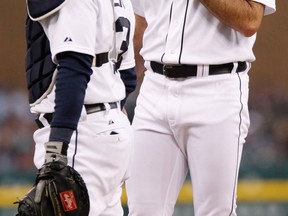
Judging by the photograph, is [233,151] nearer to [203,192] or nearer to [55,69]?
[203,192]

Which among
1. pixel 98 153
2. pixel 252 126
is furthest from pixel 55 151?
pixel 252 126

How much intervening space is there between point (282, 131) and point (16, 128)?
3372 millimetres

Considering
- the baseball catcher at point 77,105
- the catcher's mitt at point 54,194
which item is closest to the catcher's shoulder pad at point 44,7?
the baseball catcher at point 77,105

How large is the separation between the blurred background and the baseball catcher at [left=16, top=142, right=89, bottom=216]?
4.58 meters

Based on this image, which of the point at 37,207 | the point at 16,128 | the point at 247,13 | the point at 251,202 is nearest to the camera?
the point at 37,207

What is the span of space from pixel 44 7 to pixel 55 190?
643mm

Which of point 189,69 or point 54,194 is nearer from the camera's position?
point 54,194

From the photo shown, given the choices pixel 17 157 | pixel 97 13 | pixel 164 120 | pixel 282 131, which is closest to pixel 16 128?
pixel 17 157

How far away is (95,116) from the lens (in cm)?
301

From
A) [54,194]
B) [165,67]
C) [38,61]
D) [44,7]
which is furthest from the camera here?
[165,67]

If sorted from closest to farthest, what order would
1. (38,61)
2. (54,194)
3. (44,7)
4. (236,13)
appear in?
(54,194), (44,7), (38,61), (236,13)

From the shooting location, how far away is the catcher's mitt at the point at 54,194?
2.74 m

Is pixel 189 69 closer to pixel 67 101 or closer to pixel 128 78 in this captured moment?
pixel 128 78

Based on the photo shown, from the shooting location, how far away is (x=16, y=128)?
1002 centimetres
